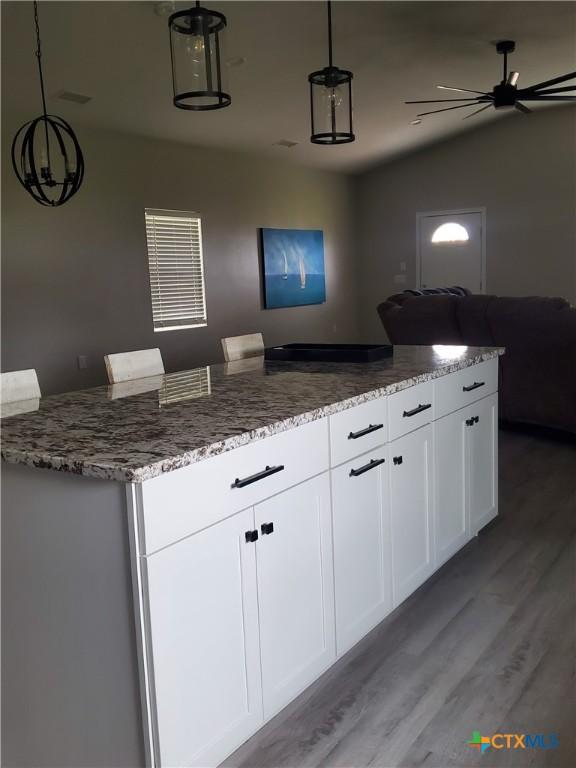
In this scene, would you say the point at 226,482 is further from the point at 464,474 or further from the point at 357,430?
the point at 464,474

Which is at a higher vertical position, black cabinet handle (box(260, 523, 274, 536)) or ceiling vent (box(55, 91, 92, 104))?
ceiling vent (box(55, 91, 92, 104))

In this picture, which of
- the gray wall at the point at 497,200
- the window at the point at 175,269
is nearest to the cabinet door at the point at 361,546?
the window at the point at 175,269

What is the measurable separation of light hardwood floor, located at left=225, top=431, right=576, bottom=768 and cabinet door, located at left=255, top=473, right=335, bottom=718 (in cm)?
13

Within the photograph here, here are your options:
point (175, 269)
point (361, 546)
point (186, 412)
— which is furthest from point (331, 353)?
point (175, 269)

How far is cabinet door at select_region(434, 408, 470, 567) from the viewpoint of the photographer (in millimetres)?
2861

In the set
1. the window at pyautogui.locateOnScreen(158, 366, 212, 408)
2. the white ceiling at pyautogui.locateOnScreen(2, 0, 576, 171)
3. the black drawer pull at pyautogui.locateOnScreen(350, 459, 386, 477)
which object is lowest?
the black drawer pull at pyautogui.locateOnScreen(350, 459, 386, 477)

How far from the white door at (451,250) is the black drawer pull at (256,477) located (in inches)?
335

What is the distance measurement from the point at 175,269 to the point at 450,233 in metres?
4.51

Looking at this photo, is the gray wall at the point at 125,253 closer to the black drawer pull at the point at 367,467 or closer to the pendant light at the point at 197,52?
the pendant light at the point at 197,52

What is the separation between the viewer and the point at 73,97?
5.42 metres

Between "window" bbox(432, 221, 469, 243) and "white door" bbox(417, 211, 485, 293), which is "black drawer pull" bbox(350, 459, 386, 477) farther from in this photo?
"window" bbox(432, 221, 469, 243)

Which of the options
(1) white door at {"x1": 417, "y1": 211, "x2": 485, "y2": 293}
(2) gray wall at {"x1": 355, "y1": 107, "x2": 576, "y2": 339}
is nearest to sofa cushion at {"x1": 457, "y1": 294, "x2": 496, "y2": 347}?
(2) gray wall at {"x1": 355, "y1": 107, "x2": 576, "y2": 339}

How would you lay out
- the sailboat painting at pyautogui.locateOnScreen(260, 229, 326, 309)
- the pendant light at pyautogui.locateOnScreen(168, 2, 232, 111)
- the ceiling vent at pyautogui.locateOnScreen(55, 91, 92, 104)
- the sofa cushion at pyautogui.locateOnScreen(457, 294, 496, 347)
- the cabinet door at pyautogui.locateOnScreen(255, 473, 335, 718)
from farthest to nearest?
1. the sailboat painting at pyautogui.locateOnScreen(260, 229, 326, 309)
2. the ceiling vent at pyautogui.locateOnScreen(55, 91, 92, 104)
3. the sofa cushion at pyautogui.locateOnScreen(457, 294, 496, 347)
4. the pendant light at pyautogui.locateOnScreen(168, 2, 232, 111)
5. the cabinet door at pyautogui.locateOnScreen(255, 473, 335, 718)

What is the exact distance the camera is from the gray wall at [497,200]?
30.0 feet
